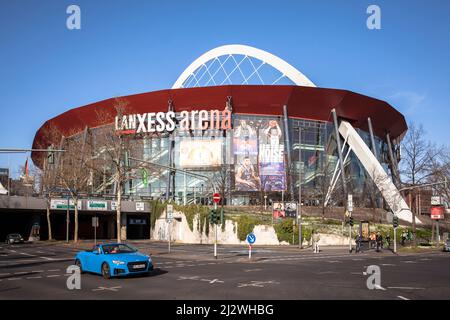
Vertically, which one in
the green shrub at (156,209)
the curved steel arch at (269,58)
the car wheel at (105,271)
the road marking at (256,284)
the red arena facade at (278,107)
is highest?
the curved steel arch at (269,58)

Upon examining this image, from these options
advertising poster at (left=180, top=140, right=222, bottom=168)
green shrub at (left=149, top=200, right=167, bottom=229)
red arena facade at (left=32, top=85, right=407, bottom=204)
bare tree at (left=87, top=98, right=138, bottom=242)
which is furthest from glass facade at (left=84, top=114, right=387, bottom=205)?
bare tree at (left=87, top=98, right=138, bottom=242)

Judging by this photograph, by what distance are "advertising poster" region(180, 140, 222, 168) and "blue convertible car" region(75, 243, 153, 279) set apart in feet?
194

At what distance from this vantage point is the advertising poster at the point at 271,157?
7762 cm

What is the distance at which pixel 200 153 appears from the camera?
81438mm

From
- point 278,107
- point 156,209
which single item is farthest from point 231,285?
point 278,107

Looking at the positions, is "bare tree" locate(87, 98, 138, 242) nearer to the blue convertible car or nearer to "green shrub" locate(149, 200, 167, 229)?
"green shrub" locate(149, 200, 167, 229)

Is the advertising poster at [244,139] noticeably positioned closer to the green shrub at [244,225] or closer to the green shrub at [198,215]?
the green shrub at [198,215]

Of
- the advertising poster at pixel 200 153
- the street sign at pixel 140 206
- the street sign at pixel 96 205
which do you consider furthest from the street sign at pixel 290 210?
the advertising poster at pixel 200 153

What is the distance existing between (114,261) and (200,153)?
205 ft

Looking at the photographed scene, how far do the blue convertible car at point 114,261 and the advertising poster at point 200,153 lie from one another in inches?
2330

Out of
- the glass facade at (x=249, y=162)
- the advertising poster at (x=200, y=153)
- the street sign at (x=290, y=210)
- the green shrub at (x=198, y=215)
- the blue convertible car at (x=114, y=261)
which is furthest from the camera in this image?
the advertising poster at (x=200, y=153)

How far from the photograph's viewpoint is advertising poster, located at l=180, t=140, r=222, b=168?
80750 millimetres

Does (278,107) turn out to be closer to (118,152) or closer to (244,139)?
(244,139)
